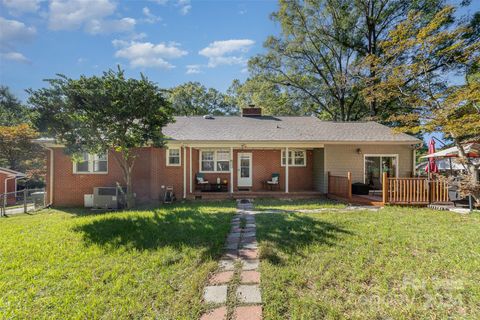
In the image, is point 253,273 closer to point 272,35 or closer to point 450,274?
point 450,274

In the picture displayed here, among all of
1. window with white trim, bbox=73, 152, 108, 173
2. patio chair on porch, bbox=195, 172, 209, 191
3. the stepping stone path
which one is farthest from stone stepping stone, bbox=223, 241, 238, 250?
window with white trim, bbox=73, 152, 108, 173

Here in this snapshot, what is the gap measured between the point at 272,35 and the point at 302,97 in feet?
21.2

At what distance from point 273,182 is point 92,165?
9.20 meters

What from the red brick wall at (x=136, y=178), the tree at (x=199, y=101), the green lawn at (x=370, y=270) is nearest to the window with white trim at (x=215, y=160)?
the red brick wall at (x=136, y=178)

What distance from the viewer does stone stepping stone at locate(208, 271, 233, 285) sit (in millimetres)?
3467

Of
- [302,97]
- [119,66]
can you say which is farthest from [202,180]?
[302,97]

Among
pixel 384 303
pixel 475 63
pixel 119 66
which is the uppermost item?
pixel 475 63

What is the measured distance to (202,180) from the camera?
12.2 m

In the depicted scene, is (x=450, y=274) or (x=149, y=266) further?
(x=149, y=266)

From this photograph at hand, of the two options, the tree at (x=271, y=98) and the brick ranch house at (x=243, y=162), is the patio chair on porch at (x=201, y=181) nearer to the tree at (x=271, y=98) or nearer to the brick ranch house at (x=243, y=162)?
the brick ranch house at (x=243, y=162)

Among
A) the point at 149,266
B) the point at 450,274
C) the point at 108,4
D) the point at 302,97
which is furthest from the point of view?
the point at 302,97

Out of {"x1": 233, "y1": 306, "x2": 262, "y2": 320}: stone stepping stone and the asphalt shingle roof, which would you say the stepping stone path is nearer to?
{"x1": 233, "y1": 306, "x2": 262, "y2": 320}: stone stepping stone

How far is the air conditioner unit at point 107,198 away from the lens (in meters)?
10.6

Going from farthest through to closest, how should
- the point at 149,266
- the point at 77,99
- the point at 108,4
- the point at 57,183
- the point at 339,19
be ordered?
the point at 339,19, the point at 57,183, the point at 108,4, the point at 77,99, the point at 149,266
